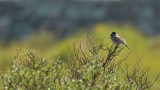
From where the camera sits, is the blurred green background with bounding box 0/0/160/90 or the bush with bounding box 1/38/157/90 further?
the blurred green background with bounding box 0/0/160/90

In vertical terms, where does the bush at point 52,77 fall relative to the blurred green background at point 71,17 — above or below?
below

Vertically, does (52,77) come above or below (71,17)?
below

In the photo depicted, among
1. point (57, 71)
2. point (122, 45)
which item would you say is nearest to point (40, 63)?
point (57, 71)

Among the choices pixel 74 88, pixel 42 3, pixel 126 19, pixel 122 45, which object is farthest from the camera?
pixel 42 3

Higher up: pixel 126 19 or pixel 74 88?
pixel 126 19

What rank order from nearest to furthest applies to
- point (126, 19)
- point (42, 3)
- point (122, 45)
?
point (122, 45) → point (126, 19) → point (42, 3)

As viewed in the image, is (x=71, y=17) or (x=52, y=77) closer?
(x=52, y=77)

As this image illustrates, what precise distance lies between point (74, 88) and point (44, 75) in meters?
1.46

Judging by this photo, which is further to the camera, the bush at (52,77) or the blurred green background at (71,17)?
the blurred green background at (71,17)

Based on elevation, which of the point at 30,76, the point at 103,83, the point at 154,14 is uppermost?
the point at 154,14

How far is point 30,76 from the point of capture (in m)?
16.5

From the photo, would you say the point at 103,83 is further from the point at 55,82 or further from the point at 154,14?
the point at 154,14

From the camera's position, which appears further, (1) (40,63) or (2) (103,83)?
(1) (40,63)

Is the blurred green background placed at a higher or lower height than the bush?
higher
